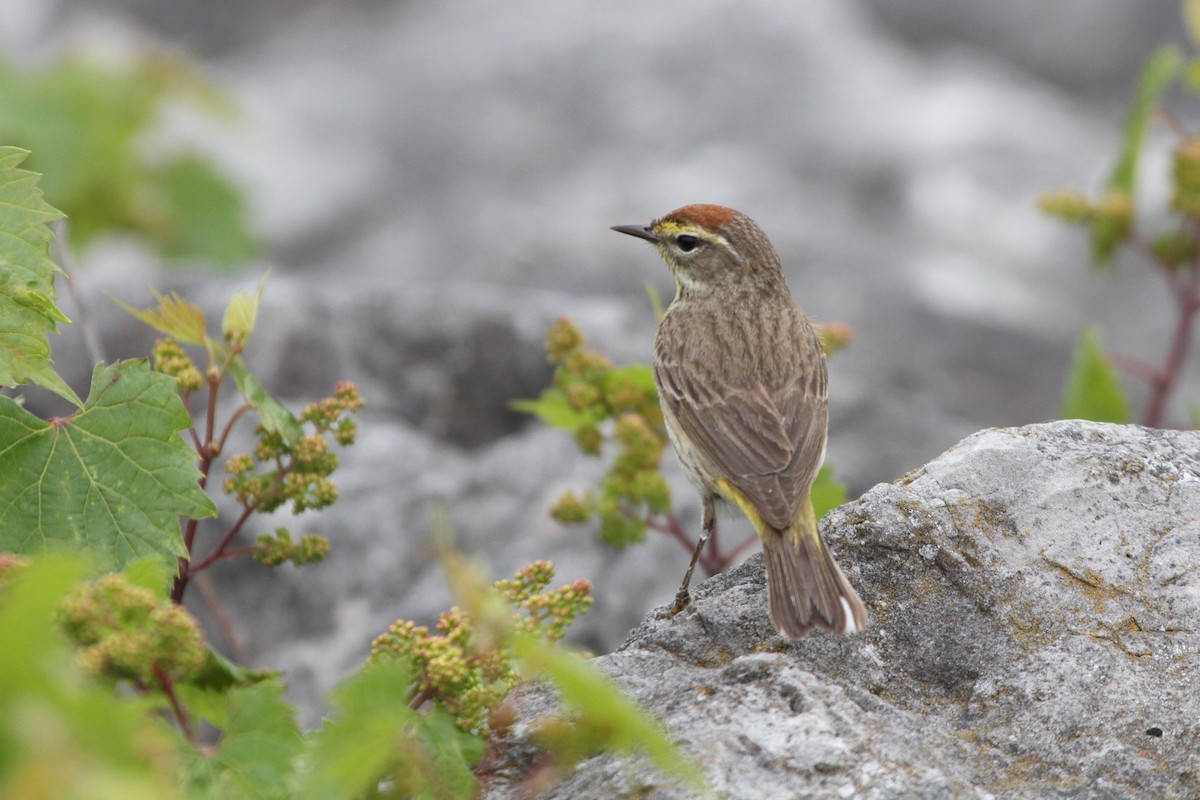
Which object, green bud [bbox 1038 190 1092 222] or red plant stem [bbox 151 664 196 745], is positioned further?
green bud [bbox 1038 190 1092 222]

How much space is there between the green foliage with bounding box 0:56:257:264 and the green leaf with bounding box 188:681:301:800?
21.3 ft

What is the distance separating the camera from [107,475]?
12.8ft

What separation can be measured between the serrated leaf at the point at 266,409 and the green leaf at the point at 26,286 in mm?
557

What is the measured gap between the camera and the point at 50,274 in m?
3.79

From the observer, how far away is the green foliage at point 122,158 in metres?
9.06

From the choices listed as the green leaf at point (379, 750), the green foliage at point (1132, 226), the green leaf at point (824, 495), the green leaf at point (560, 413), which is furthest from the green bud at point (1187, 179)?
the green leaf at point (379, 750)

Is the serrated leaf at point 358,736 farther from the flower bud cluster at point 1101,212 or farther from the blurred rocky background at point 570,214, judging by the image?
the flower bud cluster at point 1101,212

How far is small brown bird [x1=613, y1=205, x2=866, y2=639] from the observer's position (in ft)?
13.1

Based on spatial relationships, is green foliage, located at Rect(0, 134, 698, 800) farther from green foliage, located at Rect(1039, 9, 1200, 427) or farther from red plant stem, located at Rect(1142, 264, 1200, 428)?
red plant stem, located at Rect(1142, 264, 1200, 428)

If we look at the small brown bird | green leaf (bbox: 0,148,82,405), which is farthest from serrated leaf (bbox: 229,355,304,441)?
the small brown bird

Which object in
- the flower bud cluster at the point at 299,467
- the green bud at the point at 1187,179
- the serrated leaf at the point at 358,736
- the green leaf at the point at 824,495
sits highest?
the green bud at the point at 1187,179

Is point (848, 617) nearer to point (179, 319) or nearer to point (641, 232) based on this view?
point (179, 319)

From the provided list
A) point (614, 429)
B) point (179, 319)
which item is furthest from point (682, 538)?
point (179, 319)

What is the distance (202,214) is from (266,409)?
20.7 ft
